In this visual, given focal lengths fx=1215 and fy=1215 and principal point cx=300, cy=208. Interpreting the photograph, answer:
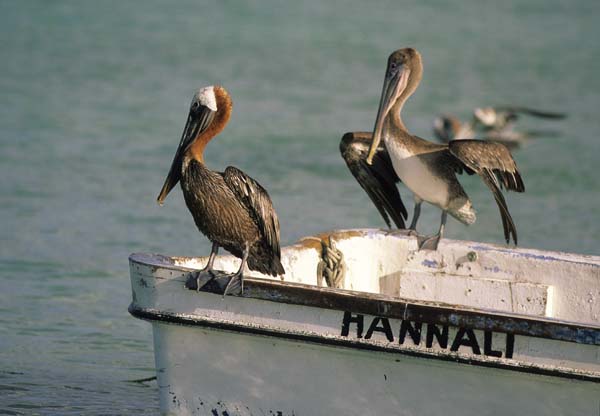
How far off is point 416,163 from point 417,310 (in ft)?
6.20

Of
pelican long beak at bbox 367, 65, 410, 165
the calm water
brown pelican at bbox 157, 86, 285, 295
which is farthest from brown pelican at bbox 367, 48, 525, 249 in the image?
the calm water

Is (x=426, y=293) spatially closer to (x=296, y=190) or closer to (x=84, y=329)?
(x=84, y=329)

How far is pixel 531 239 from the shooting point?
10.9 metres

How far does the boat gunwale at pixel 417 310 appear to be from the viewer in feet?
15.8

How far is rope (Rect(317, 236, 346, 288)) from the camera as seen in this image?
643 centimetres

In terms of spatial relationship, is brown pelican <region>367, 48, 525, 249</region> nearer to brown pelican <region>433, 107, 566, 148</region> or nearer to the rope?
the rope

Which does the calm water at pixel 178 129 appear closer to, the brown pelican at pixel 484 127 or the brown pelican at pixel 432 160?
the brown pelican at pixel 484 127

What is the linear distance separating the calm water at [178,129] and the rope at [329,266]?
3.84 ft

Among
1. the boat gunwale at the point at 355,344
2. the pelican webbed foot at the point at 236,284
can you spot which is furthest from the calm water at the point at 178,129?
the pelican webbed foot at the point at 236,284

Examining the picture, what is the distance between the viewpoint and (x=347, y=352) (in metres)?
5.20

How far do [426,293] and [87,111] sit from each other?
29.9 ft

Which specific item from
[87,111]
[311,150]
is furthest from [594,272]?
[87,111]

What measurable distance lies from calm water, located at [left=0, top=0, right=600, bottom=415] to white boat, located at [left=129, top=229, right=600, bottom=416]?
1248 millimetres

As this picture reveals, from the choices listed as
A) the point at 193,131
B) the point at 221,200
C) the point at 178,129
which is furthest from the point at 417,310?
the point at 178,129
